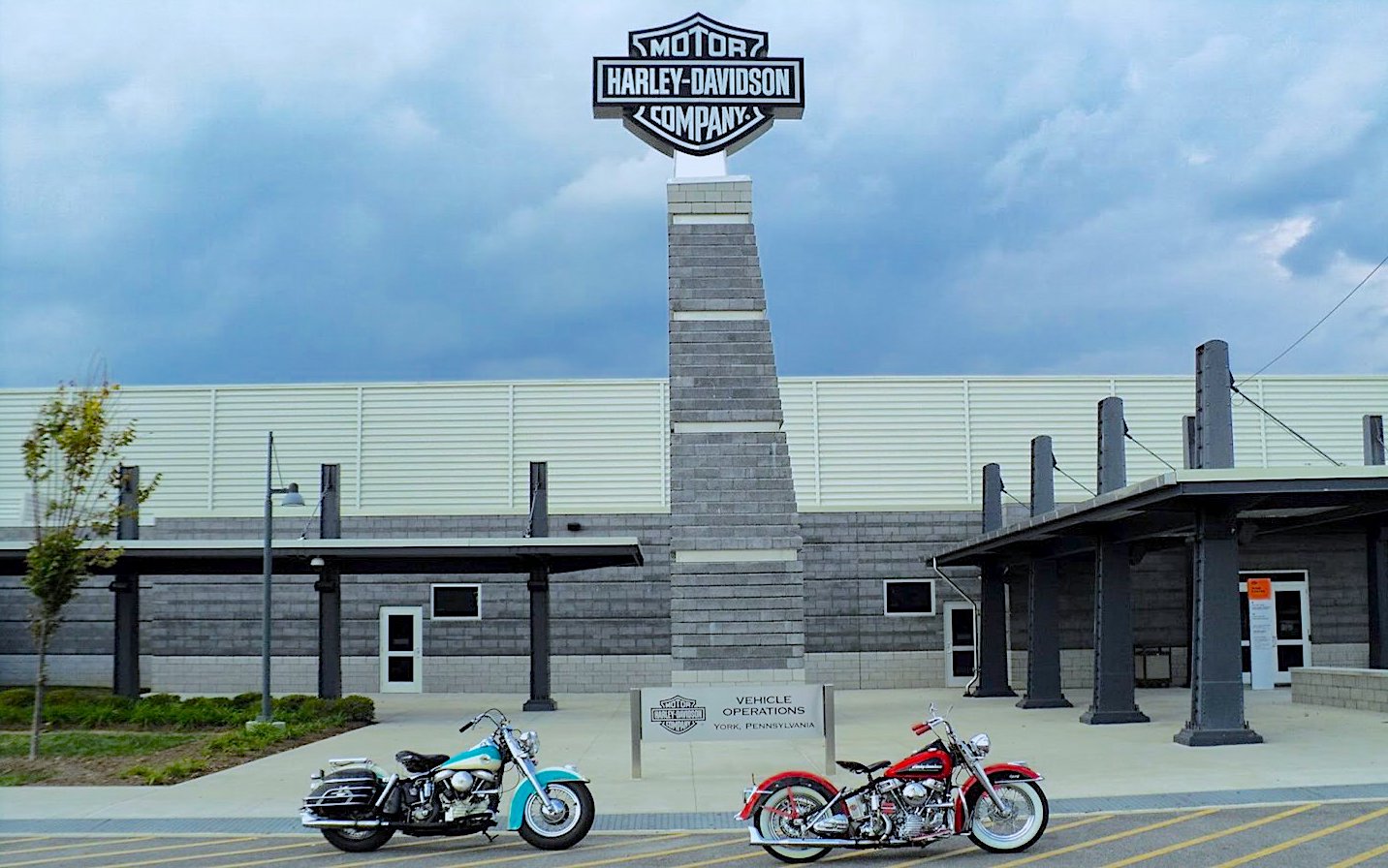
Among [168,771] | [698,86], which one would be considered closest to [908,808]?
[168,771]

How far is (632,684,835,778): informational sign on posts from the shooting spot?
14.3m

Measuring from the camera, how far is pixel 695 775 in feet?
49.2

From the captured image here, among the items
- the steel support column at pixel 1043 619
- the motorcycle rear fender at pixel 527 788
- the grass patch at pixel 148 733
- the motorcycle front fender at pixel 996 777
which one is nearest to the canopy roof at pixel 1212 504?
the steel support column at pixel 1043 619

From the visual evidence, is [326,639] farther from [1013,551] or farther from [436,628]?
[1013,551]

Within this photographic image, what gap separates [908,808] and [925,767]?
1.10ft

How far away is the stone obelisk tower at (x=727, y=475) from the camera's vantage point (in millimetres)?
20172

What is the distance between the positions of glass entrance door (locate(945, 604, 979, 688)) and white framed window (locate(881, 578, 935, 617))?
472mm

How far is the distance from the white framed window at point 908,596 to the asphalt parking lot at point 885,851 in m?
17.5

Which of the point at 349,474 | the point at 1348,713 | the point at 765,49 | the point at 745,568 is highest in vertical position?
the point at 765,49

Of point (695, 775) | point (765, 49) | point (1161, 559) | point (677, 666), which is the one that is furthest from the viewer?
point (1161, 559)

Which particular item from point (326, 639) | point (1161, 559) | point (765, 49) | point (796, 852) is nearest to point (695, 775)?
point (796, 852)

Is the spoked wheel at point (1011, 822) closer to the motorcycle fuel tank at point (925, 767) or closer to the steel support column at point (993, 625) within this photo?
the motorcycle fuel tank at point (925, 767)

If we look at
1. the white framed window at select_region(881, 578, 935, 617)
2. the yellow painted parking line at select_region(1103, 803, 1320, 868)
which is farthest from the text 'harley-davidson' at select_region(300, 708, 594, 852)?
the white framed window at select_region(881, 578, 935, 617)

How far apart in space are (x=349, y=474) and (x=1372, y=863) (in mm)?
24963
